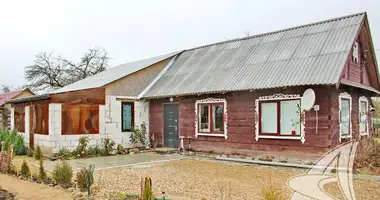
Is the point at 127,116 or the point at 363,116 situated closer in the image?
the point at 363,116

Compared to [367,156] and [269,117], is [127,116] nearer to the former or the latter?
[269,117]

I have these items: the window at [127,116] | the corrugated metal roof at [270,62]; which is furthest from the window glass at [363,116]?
the window at [127,116]

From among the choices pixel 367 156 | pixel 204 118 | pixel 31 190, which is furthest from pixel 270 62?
pixel 31 190

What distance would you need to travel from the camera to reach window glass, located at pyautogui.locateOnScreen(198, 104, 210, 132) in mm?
14047

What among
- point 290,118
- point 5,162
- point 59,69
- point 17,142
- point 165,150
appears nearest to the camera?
point 5,162

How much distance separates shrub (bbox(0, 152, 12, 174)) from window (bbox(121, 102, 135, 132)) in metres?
5.76

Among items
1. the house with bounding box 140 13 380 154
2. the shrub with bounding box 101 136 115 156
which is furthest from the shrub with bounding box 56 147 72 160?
the house with bounding box 140 13 380 154

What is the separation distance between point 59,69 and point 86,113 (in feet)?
84.4

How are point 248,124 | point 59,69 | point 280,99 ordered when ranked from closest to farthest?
point 280,99 → point 248,124 → point 59,69

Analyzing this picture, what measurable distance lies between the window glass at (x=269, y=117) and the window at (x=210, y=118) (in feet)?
6.24

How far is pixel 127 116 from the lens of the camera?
630 inches

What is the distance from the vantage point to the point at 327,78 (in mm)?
10258

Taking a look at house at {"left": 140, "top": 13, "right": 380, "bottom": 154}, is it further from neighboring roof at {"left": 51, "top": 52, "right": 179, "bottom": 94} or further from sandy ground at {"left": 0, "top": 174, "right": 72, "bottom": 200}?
sandy ground at {"left": 0, "top": 174, "right": 72, "bottom": 200}

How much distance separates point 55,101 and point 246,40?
881 centimetres
